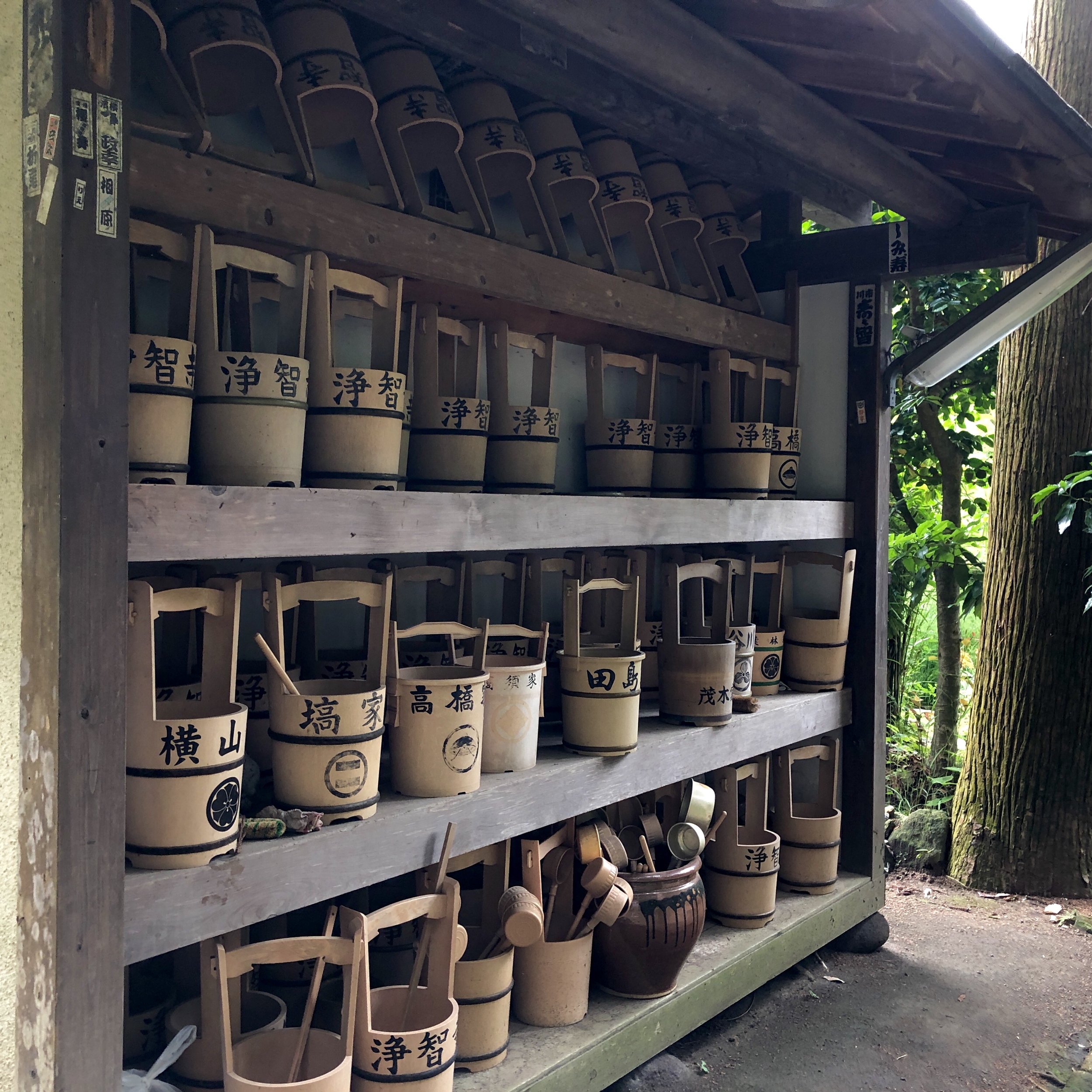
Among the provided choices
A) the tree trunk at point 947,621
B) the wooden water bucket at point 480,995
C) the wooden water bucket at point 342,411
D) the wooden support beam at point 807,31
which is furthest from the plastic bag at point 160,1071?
the tree trunk at point 947,621

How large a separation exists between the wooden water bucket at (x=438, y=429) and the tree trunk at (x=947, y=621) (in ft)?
13.1

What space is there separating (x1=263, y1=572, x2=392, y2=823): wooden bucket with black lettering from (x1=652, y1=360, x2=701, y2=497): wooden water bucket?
1.85 metres

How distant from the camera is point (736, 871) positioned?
377 centimetres

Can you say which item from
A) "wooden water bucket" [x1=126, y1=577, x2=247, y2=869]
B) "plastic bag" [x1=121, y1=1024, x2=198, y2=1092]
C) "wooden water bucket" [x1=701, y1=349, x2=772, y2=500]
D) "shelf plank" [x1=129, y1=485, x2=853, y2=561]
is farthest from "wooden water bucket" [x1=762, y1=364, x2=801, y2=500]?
"plastic bag" [x1=121, y1=1024, x2=198, y2=1092]

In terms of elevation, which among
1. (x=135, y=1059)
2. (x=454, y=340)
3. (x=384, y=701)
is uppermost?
(x=454, y=340)

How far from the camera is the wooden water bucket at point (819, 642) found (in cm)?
418

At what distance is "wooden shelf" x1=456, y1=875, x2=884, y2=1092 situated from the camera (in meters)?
2.81

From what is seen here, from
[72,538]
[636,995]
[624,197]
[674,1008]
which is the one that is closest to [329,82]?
[624,197]

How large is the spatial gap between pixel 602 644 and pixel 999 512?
2.79 m

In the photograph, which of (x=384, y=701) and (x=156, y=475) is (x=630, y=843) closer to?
(x=384, y=701)

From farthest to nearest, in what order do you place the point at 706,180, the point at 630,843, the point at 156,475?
the point at 706,180, the point at 630,843, the point at 156,475

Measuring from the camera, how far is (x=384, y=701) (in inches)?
99.0

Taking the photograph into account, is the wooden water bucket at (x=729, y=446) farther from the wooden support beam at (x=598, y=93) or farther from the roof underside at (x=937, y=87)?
the roof underside at (x=937, y=87)

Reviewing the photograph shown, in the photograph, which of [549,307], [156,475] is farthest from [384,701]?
[549,307]
